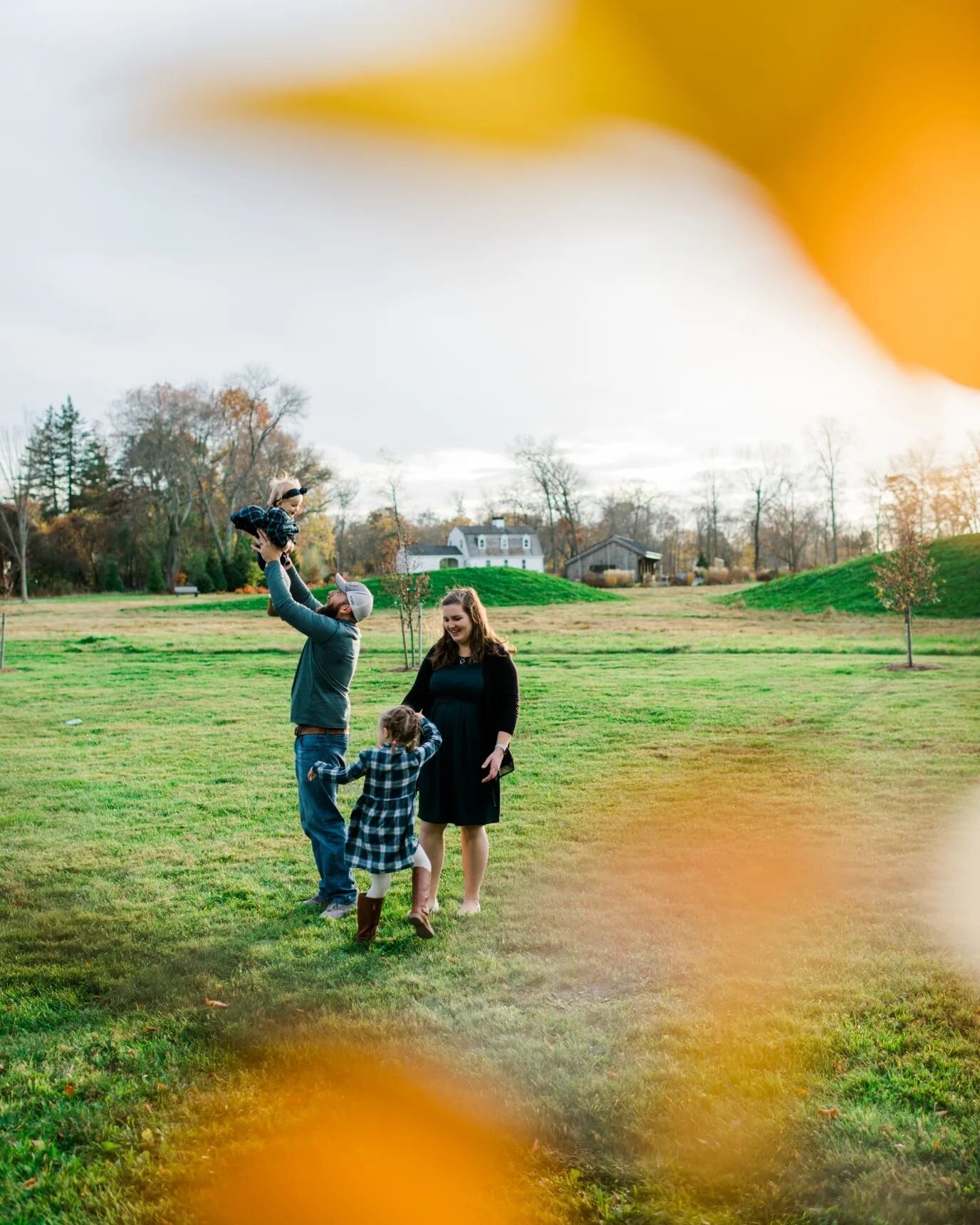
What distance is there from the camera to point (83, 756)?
1051cm

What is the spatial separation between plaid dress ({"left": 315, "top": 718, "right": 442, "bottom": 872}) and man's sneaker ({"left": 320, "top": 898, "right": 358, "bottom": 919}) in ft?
1.72

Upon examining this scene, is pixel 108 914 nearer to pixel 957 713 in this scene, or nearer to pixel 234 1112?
pixel 234 1112

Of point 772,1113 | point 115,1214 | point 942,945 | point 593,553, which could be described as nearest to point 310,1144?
point 115,1214

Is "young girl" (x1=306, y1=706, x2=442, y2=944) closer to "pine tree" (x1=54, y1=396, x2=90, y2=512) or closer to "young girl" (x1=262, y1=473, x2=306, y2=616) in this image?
"young girl" (x1=262, y1=473, x2=306, y2=616)

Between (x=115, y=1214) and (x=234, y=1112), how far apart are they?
1.87ft

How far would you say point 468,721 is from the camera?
541 centimetres

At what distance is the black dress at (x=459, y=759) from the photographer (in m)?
5.43

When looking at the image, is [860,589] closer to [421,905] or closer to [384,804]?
[421,905]

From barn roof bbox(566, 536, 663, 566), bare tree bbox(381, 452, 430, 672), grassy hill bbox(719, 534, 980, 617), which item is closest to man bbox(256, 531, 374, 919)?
bare tree bbox(381, 452, 430, 672)

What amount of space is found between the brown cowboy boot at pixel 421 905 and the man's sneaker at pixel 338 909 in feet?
1.27

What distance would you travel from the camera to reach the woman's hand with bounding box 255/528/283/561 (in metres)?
4.76

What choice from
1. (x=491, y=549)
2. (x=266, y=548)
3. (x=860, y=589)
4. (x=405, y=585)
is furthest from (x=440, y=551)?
(x=266, y=548)

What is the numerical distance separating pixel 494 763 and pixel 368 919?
108 centimetres

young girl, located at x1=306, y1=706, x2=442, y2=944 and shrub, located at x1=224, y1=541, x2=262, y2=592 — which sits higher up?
shrub, located at x1=224, y1=541, x2=262, y2=592
